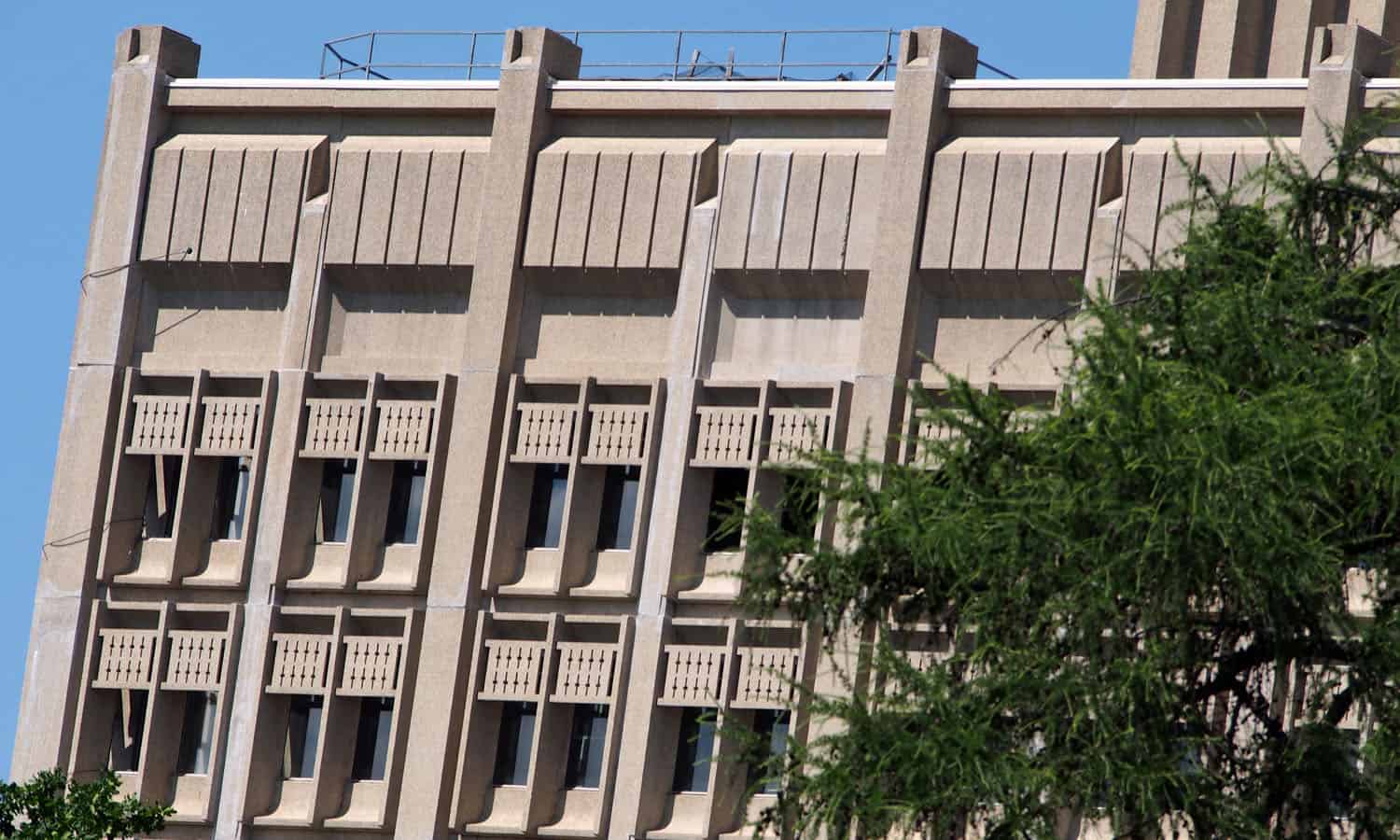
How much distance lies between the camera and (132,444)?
4925cm

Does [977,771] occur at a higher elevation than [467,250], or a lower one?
lower

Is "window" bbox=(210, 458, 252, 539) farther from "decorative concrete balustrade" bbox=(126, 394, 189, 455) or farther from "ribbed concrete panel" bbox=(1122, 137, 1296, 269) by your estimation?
"ribbed concrete panel" bbox=(1122, 137, 1296, 269)

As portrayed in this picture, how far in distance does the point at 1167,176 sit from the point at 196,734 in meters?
17.1

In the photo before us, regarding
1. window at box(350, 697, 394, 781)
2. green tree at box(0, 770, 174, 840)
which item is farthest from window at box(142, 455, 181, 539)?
green tree at box(0, 770, 174, 840)

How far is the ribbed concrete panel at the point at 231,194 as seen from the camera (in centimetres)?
4881

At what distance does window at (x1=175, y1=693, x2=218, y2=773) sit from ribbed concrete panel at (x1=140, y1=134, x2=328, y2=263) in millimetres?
6775

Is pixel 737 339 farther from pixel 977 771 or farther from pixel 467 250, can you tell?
pixel 977 771

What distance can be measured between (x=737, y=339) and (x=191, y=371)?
8.85 meters

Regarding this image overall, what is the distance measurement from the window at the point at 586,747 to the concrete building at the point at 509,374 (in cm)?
5

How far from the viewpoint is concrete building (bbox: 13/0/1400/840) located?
44.5 metres

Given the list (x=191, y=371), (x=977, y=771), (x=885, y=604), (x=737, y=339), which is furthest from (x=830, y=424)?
(x=977, y=771)

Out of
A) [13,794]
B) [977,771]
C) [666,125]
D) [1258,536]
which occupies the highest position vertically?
[666,125]

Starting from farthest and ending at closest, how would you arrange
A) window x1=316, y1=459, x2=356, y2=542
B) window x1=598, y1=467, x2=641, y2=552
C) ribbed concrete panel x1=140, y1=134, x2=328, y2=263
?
→ ribbed concrete panel x1=140, y1=134, x2=328, y2=263 < window x1=316, y1=459, x2=356, y2=542 < window x1=598, y1=467, x2=641, y2=552

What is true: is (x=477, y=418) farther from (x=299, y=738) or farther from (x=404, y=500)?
(x=299, y=738)
